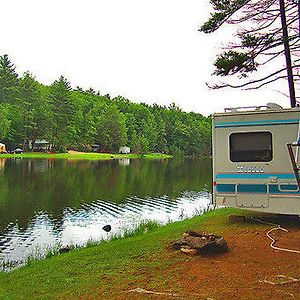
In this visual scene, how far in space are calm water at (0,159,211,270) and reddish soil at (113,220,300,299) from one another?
6175 millimetres

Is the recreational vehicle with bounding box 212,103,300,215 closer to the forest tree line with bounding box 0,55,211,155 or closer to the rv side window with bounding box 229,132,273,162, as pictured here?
the rv side window with bounding box 229,132,273,162

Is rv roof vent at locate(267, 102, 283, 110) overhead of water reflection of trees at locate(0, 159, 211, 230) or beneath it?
overhead

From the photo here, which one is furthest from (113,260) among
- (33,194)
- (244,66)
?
(33,194)

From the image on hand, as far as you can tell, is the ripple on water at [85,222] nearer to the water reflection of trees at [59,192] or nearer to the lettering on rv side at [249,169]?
the water reflection of trees at [59,192]

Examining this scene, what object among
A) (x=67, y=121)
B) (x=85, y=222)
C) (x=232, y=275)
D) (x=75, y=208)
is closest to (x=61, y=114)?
(x=67, y=121)

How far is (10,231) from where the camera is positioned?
1605cm

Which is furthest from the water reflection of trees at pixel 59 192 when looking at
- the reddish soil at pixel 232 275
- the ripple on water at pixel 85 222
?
the reddish soil at pixel 232 275

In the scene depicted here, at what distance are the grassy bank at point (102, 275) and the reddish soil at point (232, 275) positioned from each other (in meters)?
0.03

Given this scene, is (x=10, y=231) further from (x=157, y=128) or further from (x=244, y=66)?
(x=157, y=128)

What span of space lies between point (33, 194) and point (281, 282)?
21.8m

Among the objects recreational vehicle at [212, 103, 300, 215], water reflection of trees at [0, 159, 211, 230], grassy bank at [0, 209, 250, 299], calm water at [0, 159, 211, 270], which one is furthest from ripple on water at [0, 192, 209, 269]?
recreational vehicle at [212, 103, 300, 215]

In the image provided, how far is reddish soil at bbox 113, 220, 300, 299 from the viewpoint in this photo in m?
6.00

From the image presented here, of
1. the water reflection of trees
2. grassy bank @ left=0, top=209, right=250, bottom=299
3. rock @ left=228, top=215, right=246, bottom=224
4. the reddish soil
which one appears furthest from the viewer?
the water reflection of trees

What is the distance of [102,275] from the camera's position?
729cm
